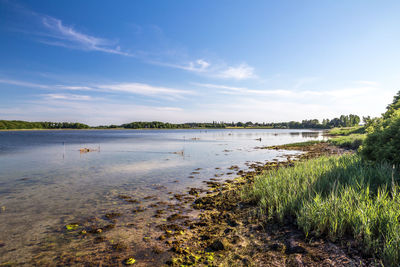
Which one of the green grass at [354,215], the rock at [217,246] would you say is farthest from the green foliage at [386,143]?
the rock at [217,246]

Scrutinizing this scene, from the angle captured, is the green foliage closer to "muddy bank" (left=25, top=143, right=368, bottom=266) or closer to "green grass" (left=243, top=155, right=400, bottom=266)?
"green grass" (left=243, top=155, right=400, bottom=266)

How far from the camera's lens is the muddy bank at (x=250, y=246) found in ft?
17.4

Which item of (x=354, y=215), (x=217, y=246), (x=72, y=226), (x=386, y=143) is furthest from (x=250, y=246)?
(x=386, y=143)

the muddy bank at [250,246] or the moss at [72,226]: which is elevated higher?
the muddy bank at [250,246]

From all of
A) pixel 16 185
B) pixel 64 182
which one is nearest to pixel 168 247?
pixel 64 182

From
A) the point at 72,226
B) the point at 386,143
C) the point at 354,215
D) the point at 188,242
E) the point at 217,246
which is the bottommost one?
the point at 72,226

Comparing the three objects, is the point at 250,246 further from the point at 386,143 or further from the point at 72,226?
the point at 386,143

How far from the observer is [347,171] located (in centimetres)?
1043

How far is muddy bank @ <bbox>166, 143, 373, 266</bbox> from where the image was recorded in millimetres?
5301

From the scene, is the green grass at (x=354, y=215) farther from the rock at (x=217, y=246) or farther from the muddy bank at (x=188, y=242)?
the rock at (x=217, y=246)

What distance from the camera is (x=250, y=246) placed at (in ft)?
21.1

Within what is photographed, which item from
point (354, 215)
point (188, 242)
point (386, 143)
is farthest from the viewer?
point (386, 143)

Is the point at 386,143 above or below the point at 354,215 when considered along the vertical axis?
above

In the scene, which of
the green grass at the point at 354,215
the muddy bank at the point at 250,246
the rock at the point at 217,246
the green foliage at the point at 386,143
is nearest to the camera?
the green grass at the point at 354,215
